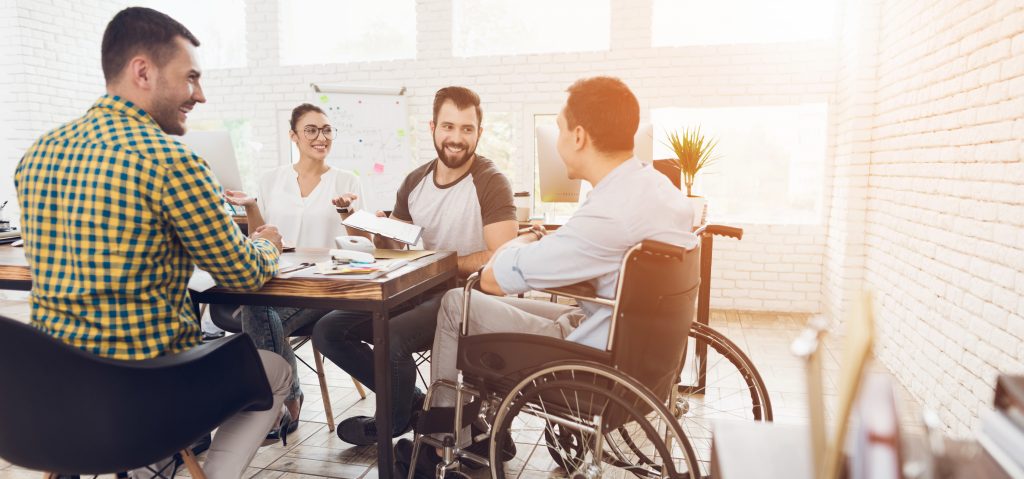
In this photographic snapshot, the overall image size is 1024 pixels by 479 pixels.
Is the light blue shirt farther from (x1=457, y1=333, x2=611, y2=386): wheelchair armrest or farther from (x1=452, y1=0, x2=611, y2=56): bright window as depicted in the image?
(x1=452, y1=0, x2=611, y2=56): bright window

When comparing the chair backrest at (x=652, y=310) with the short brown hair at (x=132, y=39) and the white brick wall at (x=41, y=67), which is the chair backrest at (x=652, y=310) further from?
the white brick wall at (x=41, y=67)

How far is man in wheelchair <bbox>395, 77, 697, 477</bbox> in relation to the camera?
1.42 m

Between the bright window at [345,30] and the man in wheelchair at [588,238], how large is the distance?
145 inches

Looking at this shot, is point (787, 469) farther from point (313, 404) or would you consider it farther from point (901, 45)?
point (901, 45)

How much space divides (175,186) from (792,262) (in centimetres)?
410

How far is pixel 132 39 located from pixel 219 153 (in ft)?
5.86

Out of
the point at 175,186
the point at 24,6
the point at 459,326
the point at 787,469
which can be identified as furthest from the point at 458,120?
the point at 24,6

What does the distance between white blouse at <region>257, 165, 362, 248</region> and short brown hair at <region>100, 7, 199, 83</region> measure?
1.36 m

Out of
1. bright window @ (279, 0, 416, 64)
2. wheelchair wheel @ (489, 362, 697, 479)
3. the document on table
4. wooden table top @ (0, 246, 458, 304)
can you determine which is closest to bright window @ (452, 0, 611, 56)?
bright window @ (279, 0, 416, 64)

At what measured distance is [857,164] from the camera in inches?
141

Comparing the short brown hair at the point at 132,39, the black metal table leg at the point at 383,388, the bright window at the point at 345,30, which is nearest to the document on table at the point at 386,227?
the black metal table leg at the point at 383,388

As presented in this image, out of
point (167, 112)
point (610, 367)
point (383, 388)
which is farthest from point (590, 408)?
point (167, 112)

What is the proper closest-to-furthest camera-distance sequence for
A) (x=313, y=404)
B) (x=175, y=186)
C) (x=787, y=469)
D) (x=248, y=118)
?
(x=787, y=469) → (x=175, y=186) → (x=313, y=404) → (x=248, y=118)

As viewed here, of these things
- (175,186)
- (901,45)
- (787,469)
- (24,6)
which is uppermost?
(24,6)
